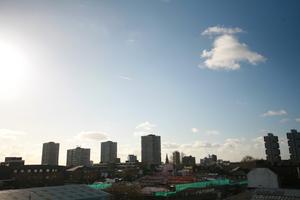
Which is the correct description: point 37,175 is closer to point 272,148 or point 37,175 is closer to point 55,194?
point 55,194

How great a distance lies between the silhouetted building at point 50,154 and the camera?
575 ft

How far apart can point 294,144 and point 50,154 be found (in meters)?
153

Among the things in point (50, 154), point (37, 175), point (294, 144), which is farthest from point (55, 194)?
point (50, 154)

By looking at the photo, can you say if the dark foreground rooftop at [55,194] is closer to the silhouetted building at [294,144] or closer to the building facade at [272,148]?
the silhouetted building at [294,144]

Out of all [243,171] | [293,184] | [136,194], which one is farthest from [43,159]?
[293,184]

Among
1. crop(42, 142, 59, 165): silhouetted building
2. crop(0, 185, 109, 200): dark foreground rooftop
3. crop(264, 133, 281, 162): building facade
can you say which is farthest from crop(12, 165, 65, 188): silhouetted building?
crop(264, 133, 281, 162): building facade

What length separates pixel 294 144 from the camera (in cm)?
14538

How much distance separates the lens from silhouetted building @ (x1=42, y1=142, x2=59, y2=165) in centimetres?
17525

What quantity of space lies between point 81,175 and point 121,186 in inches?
2117

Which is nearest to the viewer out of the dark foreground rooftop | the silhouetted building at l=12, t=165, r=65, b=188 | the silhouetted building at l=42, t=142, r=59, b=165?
the dark foreground rooftop

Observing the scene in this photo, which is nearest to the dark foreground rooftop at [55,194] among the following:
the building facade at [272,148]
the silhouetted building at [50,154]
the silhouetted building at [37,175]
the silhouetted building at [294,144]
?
the silhouetted building at [37,175]

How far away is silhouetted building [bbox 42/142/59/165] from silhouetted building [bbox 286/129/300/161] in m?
148

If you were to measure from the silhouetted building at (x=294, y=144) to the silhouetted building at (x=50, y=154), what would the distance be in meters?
148

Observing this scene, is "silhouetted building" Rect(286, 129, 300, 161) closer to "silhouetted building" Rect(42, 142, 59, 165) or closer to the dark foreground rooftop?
the dark foreground rooftop
